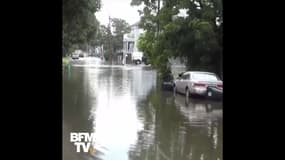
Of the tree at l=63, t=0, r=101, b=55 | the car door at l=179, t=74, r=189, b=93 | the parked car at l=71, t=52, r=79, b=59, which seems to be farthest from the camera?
the parked car at l=71, t=52, r=79, b=59

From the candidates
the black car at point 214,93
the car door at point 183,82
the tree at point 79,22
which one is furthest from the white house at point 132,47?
the black car at point 214,93

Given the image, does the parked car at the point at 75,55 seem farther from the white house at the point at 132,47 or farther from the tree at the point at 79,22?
the tree at the point at 79,22

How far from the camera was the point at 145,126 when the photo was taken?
9.27 meters

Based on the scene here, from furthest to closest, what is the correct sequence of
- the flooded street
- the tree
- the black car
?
the tree → the black car → the flooded street

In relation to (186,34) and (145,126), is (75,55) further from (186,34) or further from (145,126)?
(145,126)

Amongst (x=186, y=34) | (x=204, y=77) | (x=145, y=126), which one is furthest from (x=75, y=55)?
(x=145, y=126)

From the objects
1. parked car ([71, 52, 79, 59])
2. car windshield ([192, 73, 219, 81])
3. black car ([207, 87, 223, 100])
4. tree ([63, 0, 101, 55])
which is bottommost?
black car ([207, 87, 223, 100])

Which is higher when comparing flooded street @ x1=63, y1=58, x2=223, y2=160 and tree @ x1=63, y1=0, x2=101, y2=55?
tree @ x1=63, y1=0, x2=101, y2=55

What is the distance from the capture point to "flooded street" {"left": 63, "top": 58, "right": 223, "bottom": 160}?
6.87 m

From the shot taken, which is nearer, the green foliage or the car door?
the green foliage

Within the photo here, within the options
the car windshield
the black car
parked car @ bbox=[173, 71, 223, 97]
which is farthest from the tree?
the black car

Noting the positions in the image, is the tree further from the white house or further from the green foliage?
the green foliage
